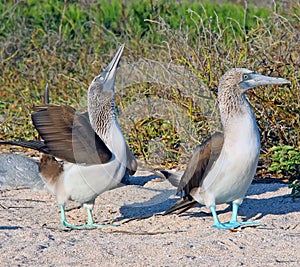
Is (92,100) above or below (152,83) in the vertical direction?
above

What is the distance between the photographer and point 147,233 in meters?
5.44

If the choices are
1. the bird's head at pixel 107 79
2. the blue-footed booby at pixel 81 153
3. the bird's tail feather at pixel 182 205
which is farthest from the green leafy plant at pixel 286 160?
the bird's head at pixel 107 79

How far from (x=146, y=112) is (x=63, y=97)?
1.83 meters

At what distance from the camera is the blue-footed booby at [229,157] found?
5305mm

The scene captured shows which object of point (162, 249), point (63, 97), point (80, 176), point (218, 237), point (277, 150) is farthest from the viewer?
point (63, 97)

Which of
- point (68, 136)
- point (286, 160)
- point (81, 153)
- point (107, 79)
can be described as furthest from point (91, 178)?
point (286, 160)

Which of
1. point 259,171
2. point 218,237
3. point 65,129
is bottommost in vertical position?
point 259,171

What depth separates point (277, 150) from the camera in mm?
7223

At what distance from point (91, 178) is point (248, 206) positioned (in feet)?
5.13

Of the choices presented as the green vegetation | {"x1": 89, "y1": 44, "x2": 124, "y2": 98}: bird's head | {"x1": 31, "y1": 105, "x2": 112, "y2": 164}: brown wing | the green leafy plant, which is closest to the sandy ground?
the green leafy plant

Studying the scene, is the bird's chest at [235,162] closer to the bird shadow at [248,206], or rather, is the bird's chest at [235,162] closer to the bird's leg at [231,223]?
the bird's leg at [231,223]

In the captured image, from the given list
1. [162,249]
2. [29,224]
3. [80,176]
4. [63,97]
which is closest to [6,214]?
[29,224]

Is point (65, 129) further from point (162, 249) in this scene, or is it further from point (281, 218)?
point (281, 218)

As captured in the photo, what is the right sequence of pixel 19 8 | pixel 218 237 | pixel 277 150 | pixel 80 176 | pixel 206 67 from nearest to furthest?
pixel 218 237 < pixel 80 176 < pixel 277 150 < pixel 206 67 < pixel 19 8
